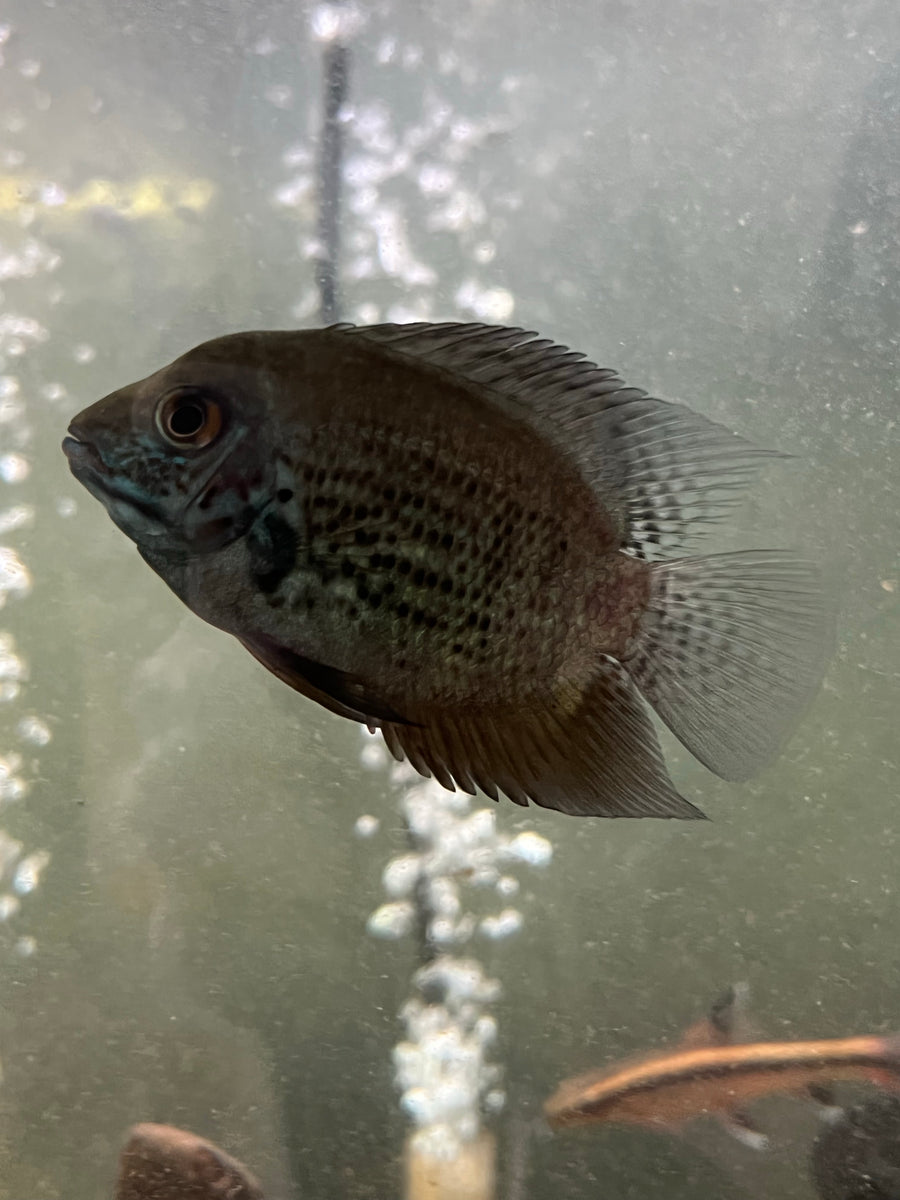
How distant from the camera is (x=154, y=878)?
1.61 meters

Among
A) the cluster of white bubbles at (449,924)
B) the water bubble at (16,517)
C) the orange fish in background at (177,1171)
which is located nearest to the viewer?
the orange fish in background at (177,1171)

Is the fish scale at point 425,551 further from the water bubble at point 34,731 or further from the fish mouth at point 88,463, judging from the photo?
the water bubble at point 34,731

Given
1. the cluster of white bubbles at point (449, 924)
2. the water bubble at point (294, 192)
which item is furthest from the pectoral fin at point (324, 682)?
the water bubble at point (294, 192)

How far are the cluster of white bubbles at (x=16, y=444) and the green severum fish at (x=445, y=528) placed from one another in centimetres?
148

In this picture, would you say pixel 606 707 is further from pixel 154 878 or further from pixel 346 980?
pixel 154 878

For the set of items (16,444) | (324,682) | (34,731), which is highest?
(324,682)

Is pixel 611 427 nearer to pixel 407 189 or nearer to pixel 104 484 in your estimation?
pixel 104 484

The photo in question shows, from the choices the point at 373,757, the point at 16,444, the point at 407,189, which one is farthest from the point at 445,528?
the point at 16,444

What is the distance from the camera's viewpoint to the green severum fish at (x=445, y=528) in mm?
514

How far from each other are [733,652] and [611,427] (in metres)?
0.21

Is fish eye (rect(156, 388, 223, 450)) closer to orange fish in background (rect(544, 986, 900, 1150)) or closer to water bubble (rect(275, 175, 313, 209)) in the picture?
orange fish in background (rect(544, 986, 900, 1150))

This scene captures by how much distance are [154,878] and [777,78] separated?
2.11 m

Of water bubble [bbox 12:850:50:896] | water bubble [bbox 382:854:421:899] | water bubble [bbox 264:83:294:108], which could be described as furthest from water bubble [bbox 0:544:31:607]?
water bubble [bbox 264:83:294:108]

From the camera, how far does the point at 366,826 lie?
5.48 ft
